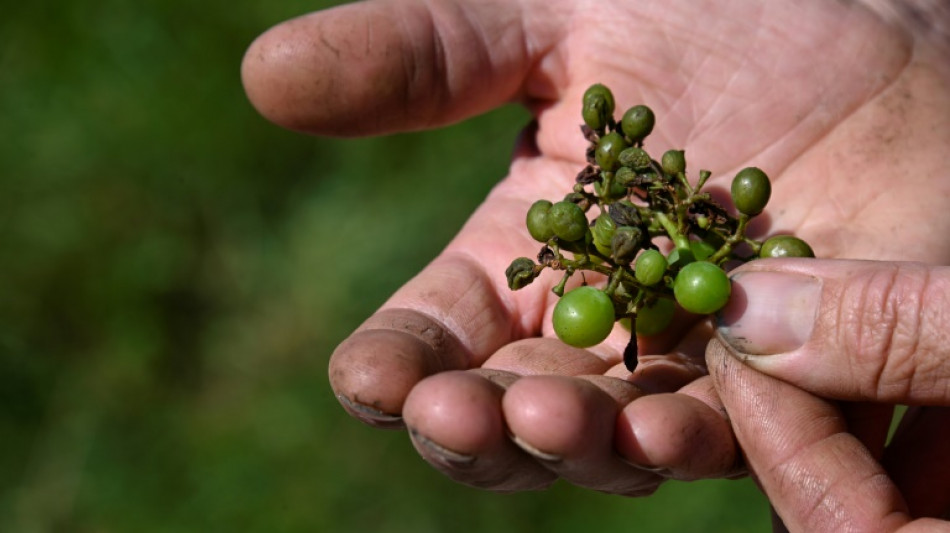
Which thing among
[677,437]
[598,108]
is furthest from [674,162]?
[677,437]

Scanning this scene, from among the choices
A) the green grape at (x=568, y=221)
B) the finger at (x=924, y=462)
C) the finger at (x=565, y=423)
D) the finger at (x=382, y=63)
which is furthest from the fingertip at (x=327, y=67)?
the finger at (x=924, y=462)

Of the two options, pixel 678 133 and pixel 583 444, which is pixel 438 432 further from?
pixel 678 133

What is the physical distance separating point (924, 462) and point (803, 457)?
4.45 ft

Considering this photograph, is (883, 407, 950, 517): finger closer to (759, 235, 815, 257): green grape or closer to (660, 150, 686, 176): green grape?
(759, 235, 815, 257): green grape

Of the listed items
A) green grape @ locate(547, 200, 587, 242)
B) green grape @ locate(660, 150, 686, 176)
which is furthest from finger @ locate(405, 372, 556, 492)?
green grape @ locate(660, 150, 686, 176)

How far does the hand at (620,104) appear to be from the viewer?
4234 millimetres

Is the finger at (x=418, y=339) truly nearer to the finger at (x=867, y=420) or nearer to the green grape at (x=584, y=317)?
the green grape at (x=584, y=317)

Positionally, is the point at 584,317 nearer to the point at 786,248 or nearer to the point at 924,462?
the point at 786,248

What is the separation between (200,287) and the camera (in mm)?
8047

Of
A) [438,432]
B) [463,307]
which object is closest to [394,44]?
[463,307]

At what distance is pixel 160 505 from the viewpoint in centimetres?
687

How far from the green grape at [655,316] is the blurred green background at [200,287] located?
8.66 ft

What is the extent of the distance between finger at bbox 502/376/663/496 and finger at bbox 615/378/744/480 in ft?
0.20

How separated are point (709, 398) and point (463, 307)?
3.90 ft
